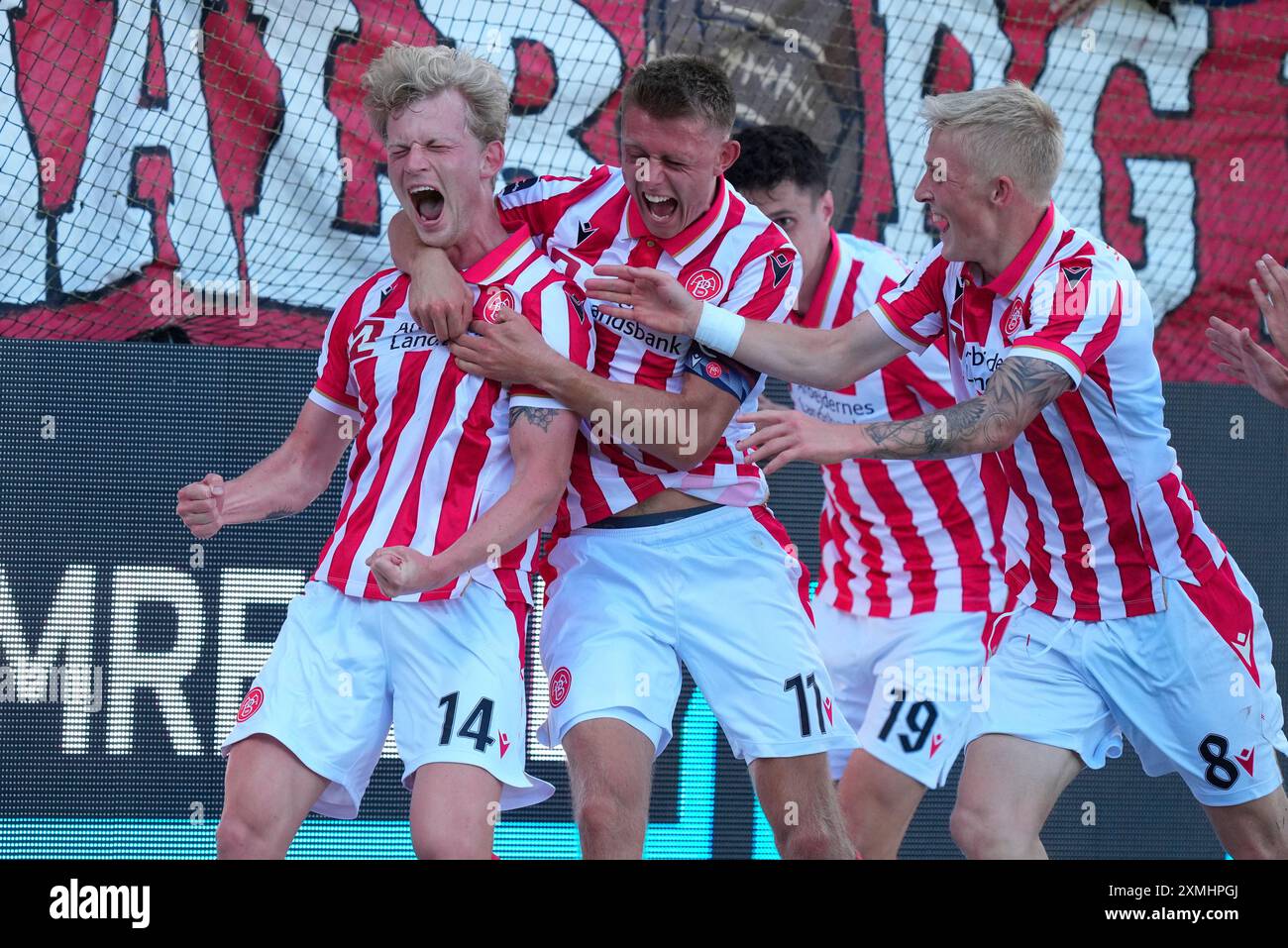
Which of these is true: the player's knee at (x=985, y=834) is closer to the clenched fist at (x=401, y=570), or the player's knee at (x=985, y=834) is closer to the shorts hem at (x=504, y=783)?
the shorts hem at (x=504, y=783)

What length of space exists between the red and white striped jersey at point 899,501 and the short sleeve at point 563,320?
1.13 metres

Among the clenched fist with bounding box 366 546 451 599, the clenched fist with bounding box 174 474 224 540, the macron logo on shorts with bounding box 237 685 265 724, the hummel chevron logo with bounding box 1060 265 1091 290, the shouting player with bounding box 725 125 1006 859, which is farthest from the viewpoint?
the shouting player with bounding box 725 125 1006 859

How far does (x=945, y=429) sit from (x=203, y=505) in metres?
1.64

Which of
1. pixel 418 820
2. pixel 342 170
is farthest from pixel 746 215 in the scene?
pixel 342 170

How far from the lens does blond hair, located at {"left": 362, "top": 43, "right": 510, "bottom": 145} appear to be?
3457mm

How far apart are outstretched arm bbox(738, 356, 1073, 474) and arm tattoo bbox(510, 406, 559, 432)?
43 centimetres

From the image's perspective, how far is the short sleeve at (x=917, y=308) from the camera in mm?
3770

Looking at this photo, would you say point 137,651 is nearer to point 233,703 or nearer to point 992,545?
point 233,703

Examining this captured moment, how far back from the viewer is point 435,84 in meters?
3.46

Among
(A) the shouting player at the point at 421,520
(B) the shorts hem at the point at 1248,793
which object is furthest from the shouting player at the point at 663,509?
(B) the shorts hem at the point at 1248,793

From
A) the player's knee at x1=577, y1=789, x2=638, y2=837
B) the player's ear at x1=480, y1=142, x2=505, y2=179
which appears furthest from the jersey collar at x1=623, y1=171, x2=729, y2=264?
the player's knee at x1=577, y1=789, x2=638, y2=837

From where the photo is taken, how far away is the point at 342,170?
543cm

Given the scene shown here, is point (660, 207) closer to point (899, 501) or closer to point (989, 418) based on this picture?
point (989, 418)

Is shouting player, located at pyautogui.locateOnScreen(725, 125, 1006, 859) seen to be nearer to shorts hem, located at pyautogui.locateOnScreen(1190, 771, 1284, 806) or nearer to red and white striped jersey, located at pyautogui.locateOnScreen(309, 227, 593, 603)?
shorts hem, located at pyautogui.locateOnScreen(1190, 771, 1284, 806)
